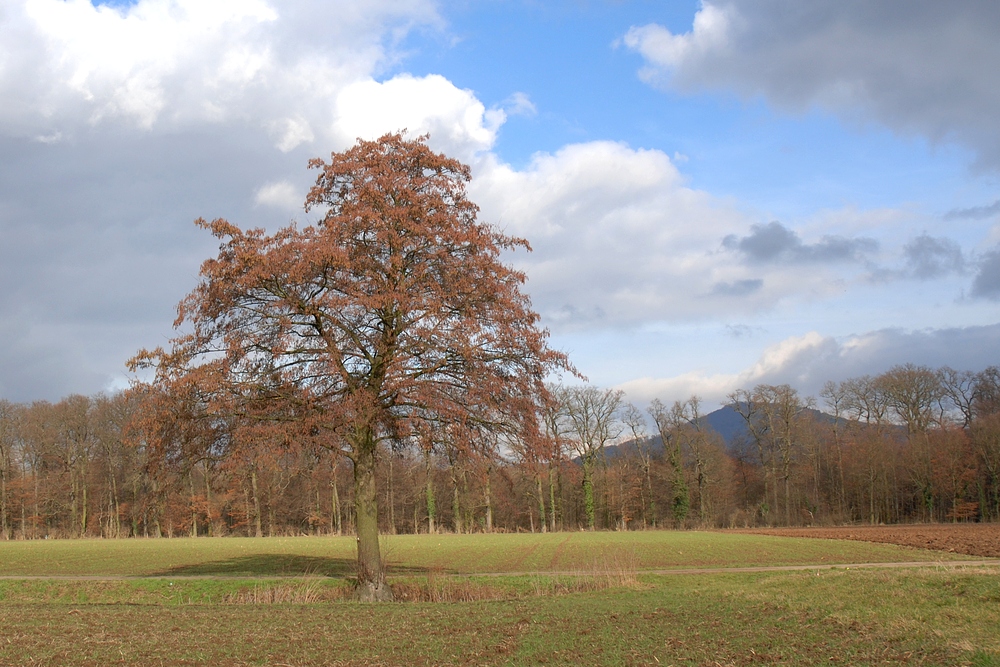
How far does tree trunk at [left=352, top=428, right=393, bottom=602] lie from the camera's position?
1841cm

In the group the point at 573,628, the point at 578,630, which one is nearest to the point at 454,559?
the point at 573,628

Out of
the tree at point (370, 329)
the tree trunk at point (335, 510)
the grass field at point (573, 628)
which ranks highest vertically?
the tree at point (370, 329)

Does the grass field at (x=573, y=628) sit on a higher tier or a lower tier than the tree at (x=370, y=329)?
lower

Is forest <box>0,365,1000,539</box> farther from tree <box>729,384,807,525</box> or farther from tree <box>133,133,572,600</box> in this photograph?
tree <box>133,133,572,600</box>

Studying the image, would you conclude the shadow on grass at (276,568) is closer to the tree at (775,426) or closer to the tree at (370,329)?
the tree at (370,329)

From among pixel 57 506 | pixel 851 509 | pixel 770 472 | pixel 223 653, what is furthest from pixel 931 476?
pixel 57 506

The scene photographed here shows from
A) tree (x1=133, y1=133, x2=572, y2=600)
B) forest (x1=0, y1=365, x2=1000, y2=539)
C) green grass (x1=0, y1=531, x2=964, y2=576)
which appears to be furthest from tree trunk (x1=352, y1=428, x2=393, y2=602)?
forest (x1=0, y1=365, x2=1000, y2=539)

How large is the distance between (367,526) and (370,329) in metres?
5.07

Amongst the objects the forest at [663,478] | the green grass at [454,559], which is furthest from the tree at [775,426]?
the green grass at [454,559]

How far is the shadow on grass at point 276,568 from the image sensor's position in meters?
24.7

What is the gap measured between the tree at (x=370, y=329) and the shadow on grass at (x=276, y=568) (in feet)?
21.8

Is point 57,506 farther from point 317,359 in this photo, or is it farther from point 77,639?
point 77,639

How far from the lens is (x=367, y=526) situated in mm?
18906

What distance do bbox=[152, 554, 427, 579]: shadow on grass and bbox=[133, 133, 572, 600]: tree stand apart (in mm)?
6634
